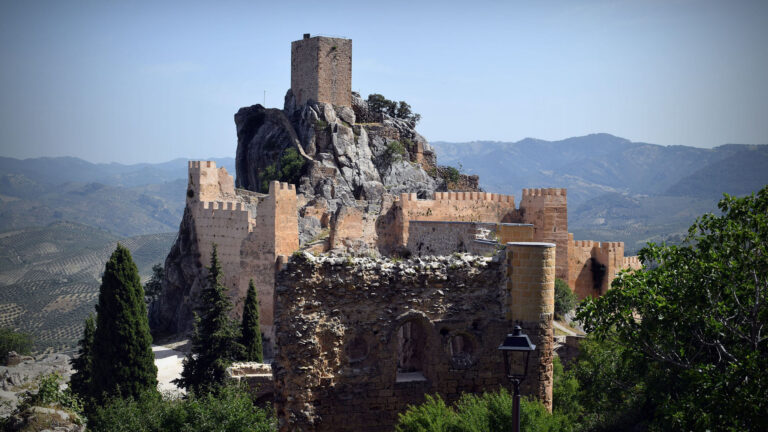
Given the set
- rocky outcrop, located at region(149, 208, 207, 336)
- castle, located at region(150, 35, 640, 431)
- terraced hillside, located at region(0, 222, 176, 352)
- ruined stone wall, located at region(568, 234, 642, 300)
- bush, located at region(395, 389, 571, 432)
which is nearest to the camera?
bush, located at region(395, 389, 571, 432)

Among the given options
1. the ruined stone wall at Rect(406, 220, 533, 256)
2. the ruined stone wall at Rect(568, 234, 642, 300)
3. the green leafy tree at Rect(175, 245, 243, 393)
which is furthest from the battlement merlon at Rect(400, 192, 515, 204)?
the green leafy tree at Rect(175, 245, 243, 393)

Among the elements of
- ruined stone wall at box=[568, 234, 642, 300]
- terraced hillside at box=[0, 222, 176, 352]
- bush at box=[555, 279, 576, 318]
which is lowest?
terraced hillside at box=[0, 222, 176, 352]

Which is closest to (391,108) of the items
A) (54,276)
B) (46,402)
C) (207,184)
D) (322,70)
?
(322,70)

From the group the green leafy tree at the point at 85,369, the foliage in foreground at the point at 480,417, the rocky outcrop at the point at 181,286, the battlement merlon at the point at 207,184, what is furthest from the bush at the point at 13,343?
the foliage in foreground at the point at 480,417

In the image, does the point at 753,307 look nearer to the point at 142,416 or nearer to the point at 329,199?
the point at 142,416

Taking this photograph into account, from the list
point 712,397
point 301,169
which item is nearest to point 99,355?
point 712,397

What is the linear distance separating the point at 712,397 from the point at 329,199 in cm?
3821

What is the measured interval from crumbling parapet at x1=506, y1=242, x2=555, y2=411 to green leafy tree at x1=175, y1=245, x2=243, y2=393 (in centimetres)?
1302

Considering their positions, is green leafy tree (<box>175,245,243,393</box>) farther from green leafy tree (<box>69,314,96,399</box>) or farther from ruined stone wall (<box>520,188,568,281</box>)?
ruined stone wall (<box>520,188,568,281</box>)

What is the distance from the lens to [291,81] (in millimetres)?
59875

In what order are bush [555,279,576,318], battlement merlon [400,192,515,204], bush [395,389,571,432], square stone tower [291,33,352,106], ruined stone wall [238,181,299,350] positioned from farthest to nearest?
square stone tower [291,33,352,106] → ruined stone wall [238,181,299,350] → bush [555,279,576,318] → battlement merlon [400,192,515,204] → bush [395,389,571,432]

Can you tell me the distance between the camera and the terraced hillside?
87475 mm

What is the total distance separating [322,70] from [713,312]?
4941 cm

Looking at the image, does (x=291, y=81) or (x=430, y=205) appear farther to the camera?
(x=291, y=81)
